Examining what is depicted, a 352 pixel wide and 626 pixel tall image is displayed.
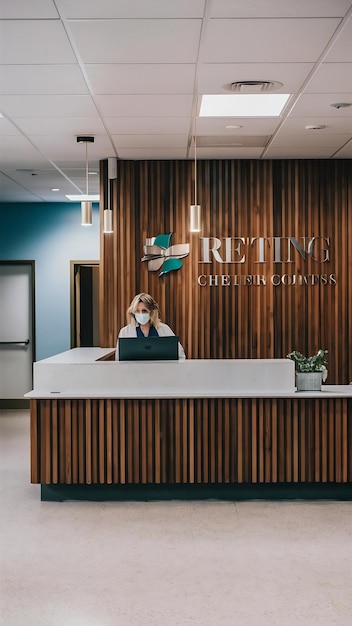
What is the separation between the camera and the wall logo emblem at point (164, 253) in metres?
8.48

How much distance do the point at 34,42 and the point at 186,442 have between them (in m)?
3.41

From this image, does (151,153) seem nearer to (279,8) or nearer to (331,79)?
(331,79)

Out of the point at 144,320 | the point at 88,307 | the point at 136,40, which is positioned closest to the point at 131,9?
the point at 136,40

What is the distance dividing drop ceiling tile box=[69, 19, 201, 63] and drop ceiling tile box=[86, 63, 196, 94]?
0.38 feet

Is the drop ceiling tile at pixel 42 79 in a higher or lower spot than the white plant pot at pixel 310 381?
higher

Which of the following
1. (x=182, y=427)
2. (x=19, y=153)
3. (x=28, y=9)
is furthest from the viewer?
(x=19, y=153)

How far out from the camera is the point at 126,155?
27.0 ft

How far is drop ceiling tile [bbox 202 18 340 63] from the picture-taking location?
14.6 feet

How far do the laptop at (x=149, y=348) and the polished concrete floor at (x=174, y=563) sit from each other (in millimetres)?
1242

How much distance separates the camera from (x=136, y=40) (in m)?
4.71

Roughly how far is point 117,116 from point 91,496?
3.24m

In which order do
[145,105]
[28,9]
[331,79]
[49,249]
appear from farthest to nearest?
[49,249]
[145,105]
[331,79]
[28,9]

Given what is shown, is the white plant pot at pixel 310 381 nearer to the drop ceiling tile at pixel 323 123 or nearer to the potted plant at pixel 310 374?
the potted plant at pixel 310 374

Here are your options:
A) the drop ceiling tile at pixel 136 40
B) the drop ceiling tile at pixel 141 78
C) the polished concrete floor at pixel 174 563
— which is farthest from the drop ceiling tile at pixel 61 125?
the polished concrete floor at pixel 174 563
